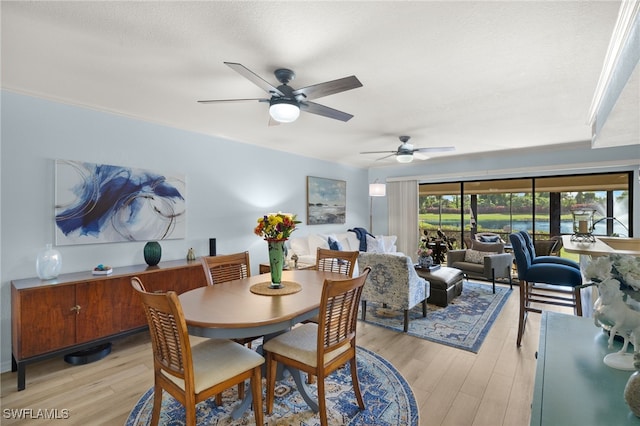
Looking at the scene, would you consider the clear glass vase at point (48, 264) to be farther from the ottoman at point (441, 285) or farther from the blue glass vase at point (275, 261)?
the ottoman at point (441, 285)

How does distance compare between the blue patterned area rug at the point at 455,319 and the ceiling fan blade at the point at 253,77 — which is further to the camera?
the blue patterned area rug at the point at 455,319

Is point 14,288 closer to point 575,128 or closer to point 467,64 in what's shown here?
point 467,64

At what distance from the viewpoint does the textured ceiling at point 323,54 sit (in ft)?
5.48

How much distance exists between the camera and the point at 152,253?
325cm

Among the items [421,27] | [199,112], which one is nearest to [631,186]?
[421,27]

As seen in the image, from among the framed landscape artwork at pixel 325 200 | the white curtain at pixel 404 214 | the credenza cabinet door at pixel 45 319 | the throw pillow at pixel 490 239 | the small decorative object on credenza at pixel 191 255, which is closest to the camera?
the credenza cabinet door at pixel 45 319

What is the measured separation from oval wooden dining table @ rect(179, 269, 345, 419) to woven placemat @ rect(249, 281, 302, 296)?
0.03 metres

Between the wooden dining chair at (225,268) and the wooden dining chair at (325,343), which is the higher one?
the wooden dining chair at (225,268)

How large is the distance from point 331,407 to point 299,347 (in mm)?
582

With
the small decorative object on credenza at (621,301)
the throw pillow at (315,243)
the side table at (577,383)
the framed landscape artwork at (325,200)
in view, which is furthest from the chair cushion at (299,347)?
the framed landscape artwork at (325,200)

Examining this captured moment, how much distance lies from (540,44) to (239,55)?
6.67 feet

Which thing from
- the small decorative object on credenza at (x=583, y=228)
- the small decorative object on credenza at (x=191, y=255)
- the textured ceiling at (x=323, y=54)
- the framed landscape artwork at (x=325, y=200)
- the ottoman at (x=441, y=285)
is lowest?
the ottoman at (x=441, y=285)

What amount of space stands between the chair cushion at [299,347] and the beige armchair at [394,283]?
151 centimetres

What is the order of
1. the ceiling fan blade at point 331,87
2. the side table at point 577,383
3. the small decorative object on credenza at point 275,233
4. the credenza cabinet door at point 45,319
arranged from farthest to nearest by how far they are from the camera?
the credenza cabinet door at point 45,319 < the small decorative object on credenza at point 275,233 < the ceiling fan blade at point 331,87 < the side table at point 577,383
